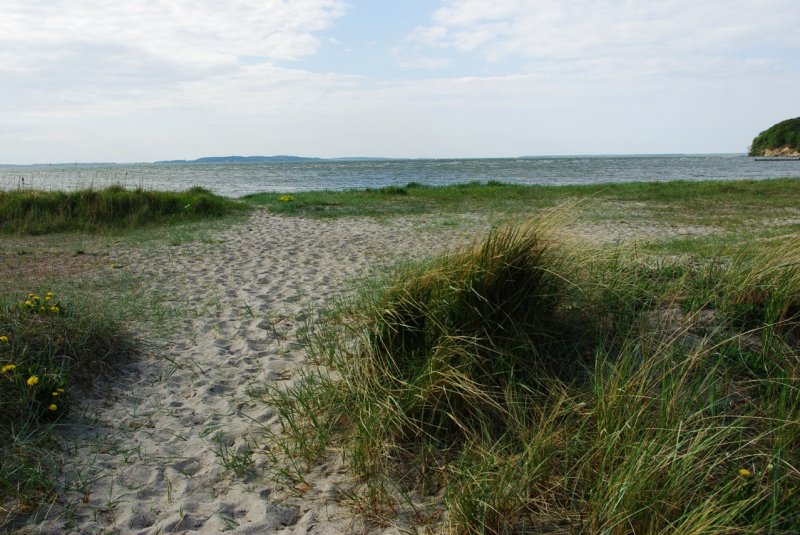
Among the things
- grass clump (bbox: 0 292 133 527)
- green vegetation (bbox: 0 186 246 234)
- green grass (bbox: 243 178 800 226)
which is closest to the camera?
grass clump (bbox: 0 292 133 527)

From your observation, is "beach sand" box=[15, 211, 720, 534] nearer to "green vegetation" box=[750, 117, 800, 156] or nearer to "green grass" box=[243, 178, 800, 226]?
"green grass" box=[243, 178, 800, 226]

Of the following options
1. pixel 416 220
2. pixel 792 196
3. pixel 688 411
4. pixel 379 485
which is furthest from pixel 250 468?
pixel 792 196

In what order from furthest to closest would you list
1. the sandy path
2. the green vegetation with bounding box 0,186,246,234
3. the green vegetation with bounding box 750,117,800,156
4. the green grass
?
the green vegetation with bounding box 750,117,800,156 → the green grass → the green vegetation with bounding box 0,186,246,234 → the sandy path

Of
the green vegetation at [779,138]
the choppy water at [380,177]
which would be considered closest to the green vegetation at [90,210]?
the choppy water at [380,177]

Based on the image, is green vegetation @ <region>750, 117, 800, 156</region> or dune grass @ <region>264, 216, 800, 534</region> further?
green vegetation @ <region>750, 117, 800, 156</region>

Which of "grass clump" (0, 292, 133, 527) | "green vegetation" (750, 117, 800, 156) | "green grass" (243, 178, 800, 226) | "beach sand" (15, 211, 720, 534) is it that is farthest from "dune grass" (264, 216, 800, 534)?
"green vegetation" (750, 117, 800, 156)

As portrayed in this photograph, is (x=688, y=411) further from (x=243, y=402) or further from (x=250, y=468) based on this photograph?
(x=243, y=402)

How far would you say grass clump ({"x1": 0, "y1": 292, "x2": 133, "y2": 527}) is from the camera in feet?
9.94

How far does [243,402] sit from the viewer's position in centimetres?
409

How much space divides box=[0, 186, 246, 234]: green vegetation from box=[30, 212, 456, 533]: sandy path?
6.05 metres

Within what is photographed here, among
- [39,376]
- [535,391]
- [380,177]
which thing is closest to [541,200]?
[535,391]

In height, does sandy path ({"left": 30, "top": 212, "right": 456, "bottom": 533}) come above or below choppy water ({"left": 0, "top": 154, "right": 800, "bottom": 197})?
below

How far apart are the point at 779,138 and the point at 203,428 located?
10783 cm

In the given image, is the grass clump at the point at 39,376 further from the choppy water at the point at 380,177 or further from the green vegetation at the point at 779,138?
the green vegetation at the point at 779,138
